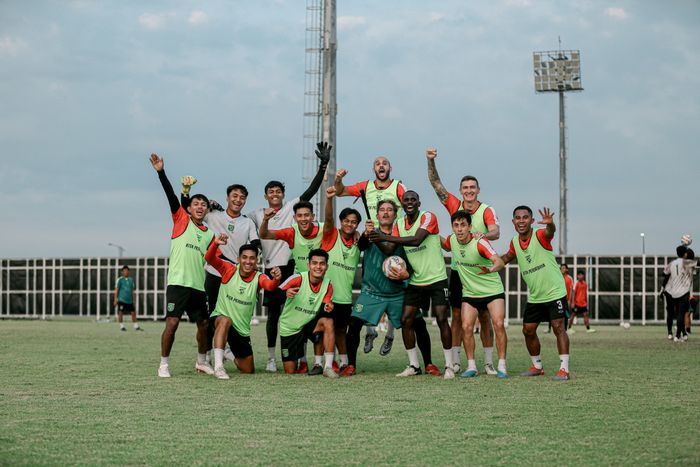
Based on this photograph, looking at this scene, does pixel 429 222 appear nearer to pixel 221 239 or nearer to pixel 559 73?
pixel 221 239

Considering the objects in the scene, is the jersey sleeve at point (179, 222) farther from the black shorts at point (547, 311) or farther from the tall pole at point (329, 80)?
the tall pole at point (329, 80)

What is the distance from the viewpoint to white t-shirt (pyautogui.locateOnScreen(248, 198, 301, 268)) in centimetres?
1152

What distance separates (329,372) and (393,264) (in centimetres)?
139

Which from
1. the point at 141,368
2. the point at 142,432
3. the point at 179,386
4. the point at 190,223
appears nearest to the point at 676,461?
the point at 142,432

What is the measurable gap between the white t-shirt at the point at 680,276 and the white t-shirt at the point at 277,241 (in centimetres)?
1106

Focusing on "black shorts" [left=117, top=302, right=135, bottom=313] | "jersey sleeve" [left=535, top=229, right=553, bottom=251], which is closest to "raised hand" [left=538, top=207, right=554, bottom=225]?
"jersey sleeve" [left=535, top=229, right=553, bottom=251]

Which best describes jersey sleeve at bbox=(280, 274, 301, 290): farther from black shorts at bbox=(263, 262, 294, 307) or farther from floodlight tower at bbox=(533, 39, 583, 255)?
floodlight tower at bbox=(533, 39, 583, 255)

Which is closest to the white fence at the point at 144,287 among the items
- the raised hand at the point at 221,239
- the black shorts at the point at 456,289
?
the black shorts at the point at 456,289

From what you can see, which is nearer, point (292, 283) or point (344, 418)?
point (344, 418)

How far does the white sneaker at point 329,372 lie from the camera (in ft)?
34.1

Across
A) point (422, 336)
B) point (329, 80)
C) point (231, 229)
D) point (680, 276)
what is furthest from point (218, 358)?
point (329, 80)

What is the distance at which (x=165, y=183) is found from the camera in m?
10.5

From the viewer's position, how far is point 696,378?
10.4m

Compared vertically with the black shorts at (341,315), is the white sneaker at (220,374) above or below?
below
